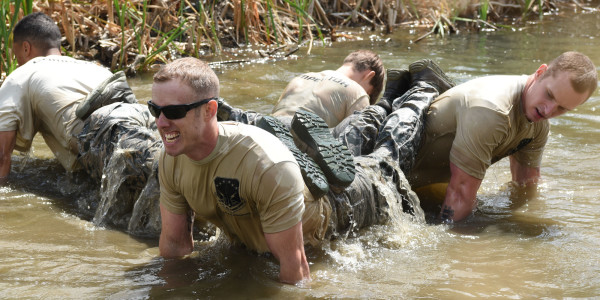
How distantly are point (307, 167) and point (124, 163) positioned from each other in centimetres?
156

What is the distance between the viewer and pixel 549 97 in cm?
489

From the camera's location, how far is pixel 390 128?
5.30 metres

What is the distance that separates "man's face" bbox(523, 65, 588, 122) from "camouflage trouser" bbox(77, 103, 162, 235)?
2435mm

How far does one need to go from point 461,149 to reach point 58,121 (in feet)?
9.59

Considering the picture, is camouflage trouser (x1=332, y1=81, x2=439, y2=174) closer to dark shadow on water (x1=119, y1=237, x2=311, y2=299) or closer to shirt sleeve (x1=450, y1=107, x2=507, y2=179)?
shirt sleeve (x1=450, y1=107, x2=507, y2=179)

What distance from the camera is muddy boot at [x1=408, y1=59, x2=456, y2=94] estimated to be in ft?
19.1

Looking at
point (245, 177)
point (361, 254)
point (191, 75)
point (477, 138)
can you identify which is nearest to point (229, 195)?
point (245, 177)

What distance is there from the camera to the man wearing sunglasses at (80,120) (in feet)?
16.6

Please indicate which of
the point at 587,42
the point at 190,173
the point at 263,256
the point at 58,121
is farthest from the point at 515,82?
the point at 587,42

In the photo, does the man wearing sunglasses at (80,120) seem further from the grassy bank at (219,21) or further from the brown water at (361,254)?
the grassy bank at (219,21)

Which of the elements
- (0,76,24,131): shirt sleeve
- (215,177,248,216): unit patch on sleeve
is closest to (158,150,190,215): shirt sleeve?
(215,177,248,216): unit patch on sleeve

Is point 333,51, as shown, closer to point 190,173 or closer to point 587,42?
point 587,42

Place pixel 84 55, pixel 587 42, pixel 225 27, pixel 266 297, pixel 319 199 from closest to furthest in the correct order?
pixel 266 297 → pixel 319 199 → pixel 84 55 → pixel 225 27 → pixel 587 42

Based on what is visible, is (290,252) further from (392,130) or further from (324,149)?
(392,130)
